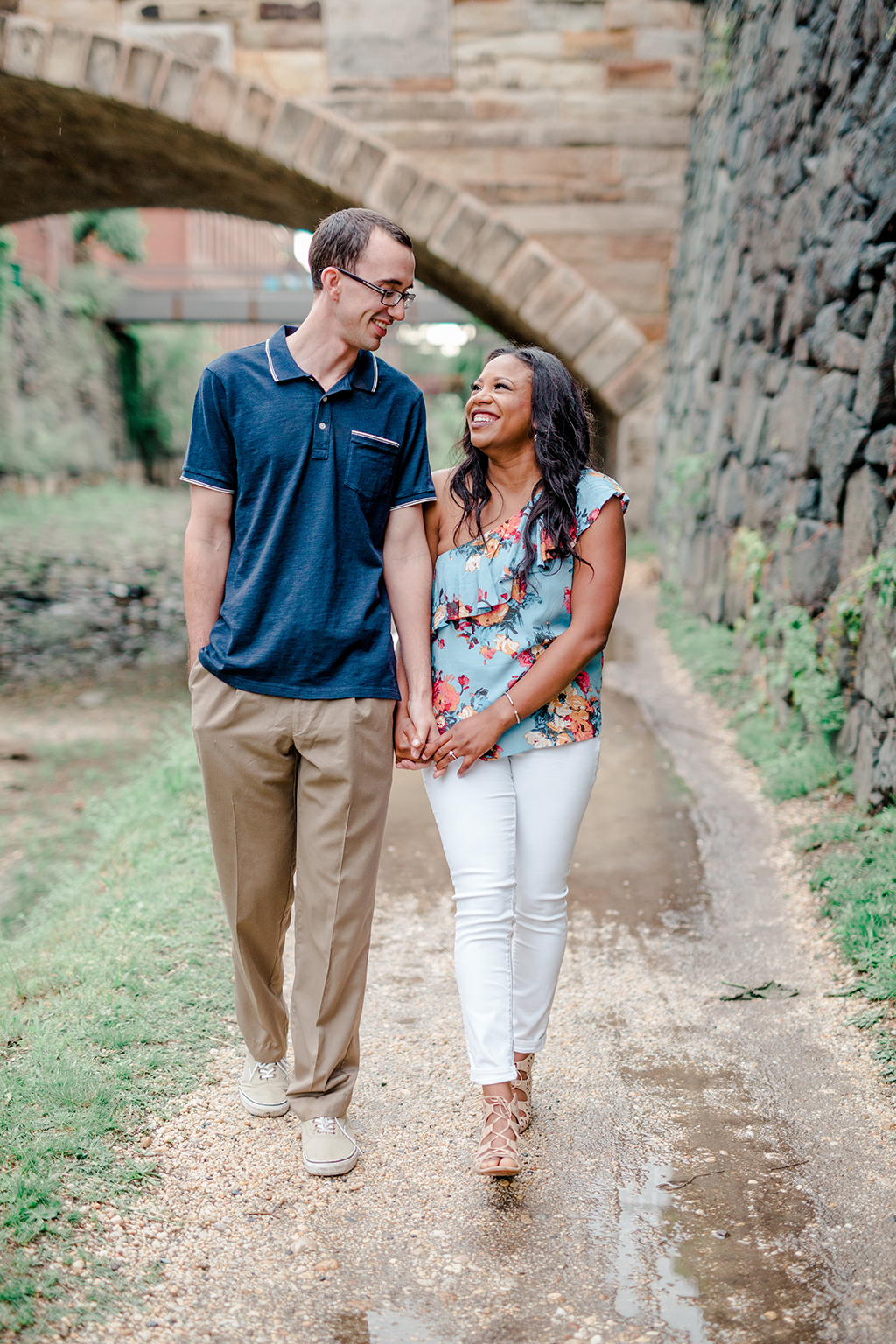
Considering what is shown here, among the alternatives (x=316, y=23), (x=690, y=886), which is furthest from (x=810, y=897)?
(x=316, y=23)

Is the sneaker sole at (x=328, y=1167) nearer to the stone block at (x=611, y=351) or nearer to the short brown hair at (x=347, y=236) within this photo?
the short brown hair at (x=347, y=236)

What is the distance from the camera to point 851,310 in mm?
4516

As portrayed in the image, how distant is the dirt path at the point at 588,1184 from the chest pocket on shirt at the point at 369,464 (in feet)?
4.65

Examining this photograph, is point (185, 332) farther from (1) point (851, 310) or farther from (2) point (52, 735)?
(1) point (851, 310)

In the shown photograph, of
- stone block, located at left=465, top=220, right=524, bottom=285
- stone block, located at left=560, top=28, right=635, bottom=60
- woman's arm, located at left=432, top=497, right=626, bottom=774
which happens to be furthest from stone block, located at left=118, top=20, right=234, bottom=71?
woman's arm, located at left=432, top=497, right=626, bottom=774

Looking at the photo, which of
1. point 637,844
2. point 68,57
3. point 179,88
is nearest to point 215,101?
point 179,88

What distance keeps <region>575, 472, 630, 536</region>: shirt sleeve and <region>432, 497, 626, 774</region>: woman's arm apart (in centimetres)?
1

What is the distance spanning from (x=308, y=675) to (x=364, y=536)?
0.31 m

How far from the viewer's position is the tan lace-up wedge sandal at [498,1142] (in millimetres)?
2143

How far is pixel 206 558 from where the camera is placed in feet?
7.32

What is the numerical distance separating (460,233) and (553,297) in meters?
0.81

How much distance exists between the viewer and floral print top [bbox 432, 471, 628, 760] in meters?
2.27

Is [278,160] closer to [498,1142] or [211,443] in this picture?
[211,443]

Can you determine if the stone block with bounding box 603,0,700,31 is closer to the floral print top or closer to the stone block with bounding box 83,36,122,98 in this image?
the stone block with bounding box 83,36,122,98
